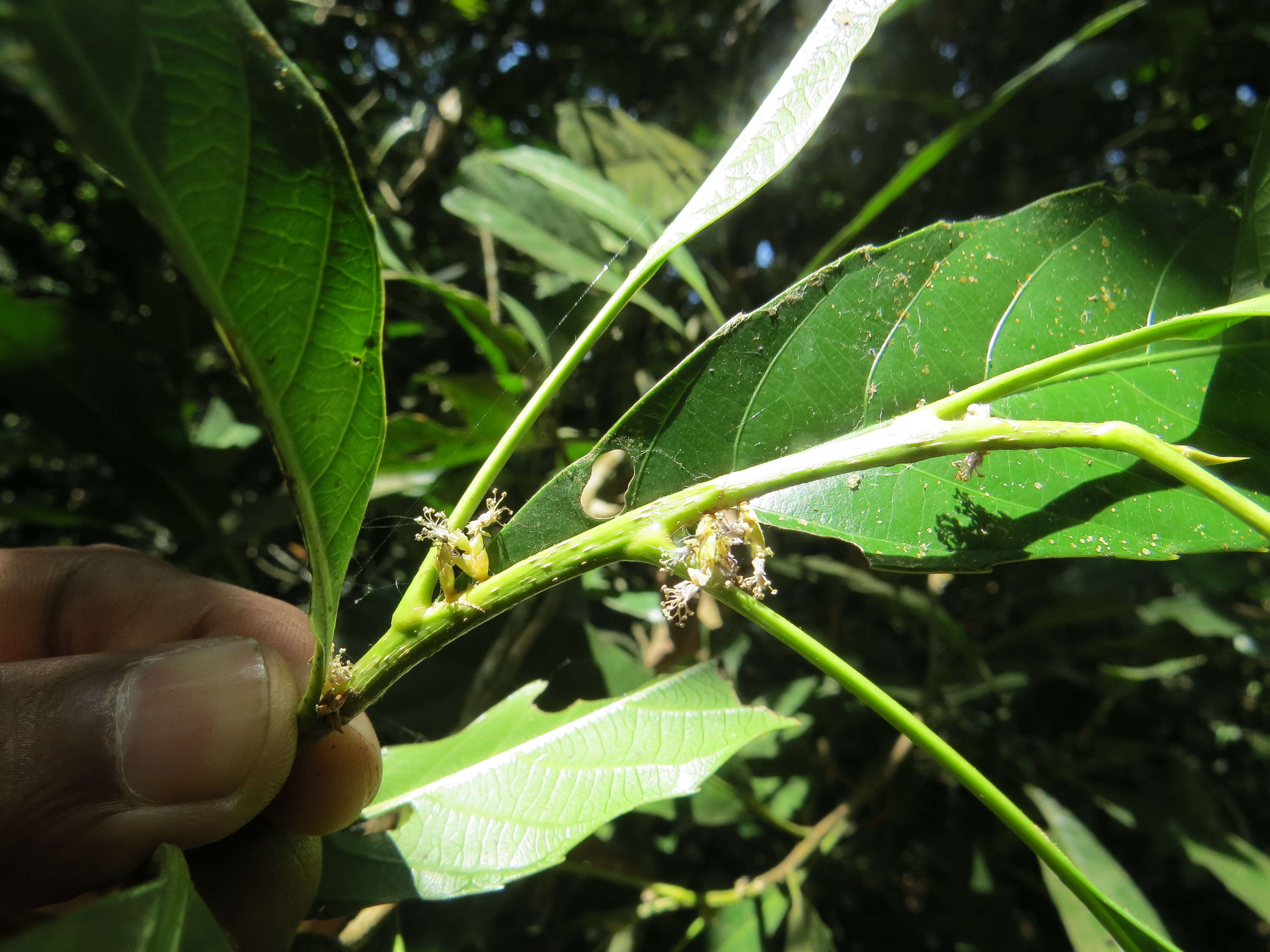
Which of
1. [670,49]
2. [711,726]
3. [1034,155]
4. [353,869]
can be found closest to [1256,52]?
[1034,155]

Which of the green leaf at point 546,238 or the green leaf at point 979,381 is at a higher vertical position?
the green leaf at point 546,238

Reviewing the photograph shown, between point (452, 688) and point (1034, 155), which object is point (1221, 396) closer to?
point (452, 688)

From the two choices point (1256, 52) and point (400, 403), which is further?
point (400, 403)

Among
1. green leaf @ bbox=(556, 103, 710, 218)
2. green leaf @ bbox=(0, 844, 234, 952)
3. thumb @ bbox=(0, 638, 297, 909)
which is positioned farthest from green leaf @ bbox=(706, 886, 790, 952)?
green leaf @ bbox=(556, 103, 710, 218)

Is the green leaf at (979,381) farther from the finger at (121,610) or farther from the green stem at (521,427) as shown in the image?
the finger at (121,610)

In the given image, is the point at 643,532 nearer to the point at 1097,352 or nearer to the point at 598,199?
the point at 1097,352

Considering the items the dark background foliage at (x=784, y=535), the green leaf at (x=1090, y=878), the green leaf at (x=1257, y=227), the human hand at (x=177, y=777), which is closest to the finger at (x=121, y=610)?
the dark background foliage at (x=784, y=535)

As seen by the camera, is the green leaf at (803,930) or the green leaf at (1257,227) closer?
the green leaf at (1257,227)
